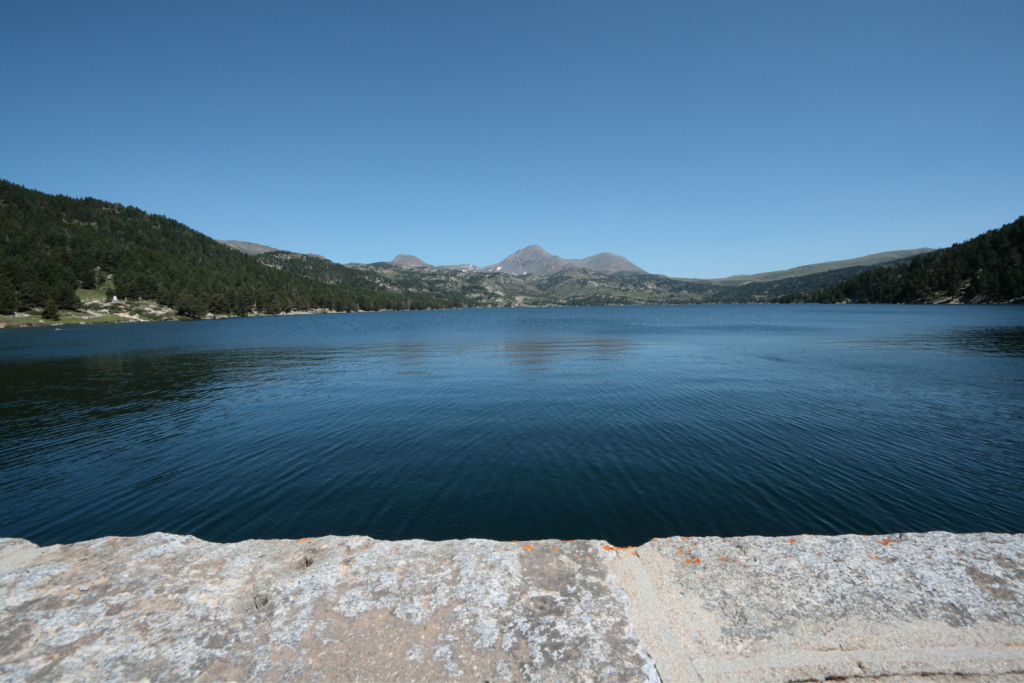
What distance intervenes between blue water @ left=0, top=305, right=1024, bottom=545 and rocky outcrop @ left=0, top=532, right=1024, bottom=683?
4340mm

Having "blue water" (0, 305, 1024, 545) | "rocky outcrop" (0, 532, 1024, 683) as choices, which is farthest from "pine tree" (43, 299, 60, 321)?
"rocky outcrop" (0, 532, 1024, 683)

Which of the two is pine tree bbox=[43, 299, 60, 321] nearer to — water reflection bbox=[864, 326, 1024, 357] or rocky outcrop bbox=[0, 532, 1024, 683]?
rocky outcrop bbox=[0, 532, 1024, 683]

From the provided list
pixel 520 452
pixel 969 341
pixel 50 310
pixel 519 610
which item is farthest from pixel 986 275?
pixel 50 310

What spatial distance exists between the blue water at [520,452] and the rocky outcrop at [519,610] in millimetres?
4340

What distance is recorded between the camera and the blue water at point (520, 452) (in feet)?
46.5

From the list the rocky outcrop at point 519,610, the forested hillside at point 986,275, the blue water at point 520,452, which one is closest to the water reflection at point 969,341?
the blue water at point 520,452

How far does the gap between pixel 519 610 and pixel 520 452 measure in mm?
12528

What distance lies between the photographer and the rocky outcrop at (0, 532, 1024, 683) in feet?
21.0

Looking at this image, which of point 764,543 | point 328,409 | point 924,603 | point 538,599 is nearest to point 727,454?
point 764,543

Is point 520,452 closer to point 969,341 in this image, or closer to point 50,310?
point 969,341

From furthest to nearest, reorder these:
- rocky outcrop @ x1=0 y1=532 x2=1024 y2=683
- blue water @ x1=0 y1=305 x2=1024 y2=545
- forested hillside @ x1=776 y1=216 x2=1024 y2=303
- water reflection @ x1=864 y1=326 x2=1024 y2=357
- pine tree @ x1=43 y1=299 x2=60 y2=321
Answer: forested hillside @ x1=776 y1=216 x2=1024 y2=303 < pine tree @ x1=43 y1=299 x2=60 y2=321 < water reflection @ x1=864 y1=326 x2=1024 y2=357 < blue water @ x1=0 y1=305 x2=1024 y2=545 < rocky outcrop @ x1=0 y1=532 x2=1024 y2=683

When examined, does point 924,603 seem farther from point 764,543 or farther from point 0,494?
point 0,494

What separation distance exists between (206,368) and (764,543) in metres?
58.2

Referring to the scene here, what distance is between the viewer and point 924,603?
750 cm
